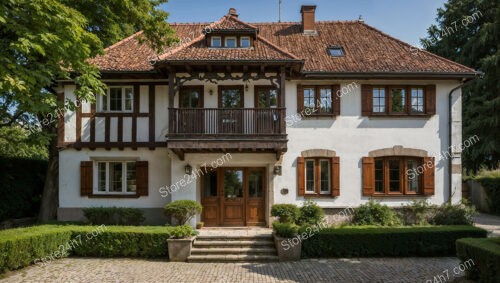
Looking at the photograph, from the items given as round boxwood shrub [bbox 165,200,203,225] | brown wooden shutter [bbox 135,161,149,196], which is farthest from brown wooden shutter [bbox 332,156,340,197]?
brown wooden shutter [bbox 135,161,149,196]

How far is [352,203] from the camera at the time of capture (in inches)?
564

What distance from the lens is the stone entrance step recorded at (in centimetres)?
1112

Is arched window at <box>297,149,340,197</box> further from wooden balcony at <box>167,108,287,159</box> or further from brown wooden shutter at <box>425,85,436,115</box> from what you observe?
brown wooden shutter at <box>425,85,436,115</box>

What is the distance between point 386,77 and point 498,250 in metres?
8.23

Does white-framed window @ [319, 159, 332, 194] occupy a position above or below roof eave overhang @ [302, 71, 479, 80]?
below

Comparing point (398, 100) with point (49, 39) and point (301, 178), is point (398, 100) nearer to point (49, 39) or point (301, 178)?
point (301, 178)

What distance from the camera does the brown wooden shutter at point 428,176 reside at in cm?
1435

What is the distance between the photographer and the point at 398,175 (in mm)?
14641

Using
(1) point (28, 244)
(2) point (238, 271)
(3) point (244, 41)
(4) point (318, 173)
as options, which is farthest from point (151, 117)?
(2) point (238, 271)

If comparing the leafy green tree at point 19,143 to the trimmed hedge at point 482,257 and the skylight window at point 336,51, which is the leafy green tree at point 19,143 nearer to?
the skylight window at point 336,51

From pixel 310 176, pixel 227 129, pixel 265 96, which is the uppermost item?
pixel 265 96

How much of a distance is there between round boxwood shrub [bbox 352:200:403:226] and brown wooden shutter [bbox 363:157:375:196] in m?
0.46

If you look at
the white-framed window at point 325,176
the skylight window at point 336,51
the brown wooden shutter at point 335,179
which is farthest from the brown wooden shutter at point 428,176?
the skylight window at point 336,51

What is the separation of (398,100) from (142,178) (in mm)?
11017
